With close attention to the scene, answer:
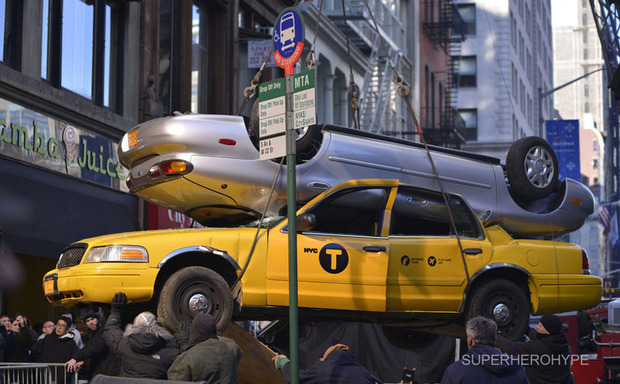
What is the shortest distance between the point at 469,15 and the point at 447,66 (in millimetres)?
9030

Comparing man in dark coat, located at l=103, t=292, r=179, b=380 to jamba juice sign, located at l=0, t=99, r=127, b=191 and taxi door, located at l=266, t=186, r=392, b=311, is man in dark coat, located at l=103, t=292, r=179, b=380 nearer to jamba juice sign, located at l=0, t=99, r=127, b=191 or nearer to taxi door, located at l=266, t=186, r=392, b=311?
taxi door, located at l=266, t=186, r=392, b=311

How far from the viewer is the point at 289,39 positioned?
10.1 metres

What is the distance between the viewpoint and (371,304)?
34.9ft

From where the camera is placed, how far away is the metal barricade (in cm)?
1032

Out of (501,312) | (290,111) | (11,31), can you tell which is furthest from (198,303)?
(11,31)

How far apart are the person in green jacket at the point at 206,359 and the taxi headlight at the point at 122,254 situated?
179 cm

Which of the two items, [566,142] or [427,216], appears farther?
[566,142]

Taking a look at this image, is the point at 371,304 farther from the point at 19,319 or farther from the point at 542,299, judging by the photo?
the point at 19,319

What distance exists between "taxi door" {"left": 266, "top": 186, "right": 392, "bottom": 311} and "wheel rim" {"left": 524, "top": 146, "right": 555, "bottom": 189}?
2.62m

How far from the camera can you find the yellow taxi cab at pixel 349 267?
10156 millimetres

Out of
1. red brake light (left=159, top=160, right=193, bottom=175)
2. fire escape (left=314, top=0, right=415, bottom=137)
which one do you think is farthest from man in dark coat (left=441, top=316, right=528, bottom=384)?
fire escape (left=314, top=0, right=415, bottom=137)

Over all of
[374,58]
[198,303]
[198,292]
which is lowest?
[198,303]

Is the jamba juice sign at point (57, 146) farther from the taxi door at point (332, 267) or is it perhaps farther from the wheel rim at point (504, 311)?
the wheel rim at point (504, 311)

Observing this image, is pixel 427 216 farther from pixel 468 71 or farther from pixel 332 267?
pixel 468 71
